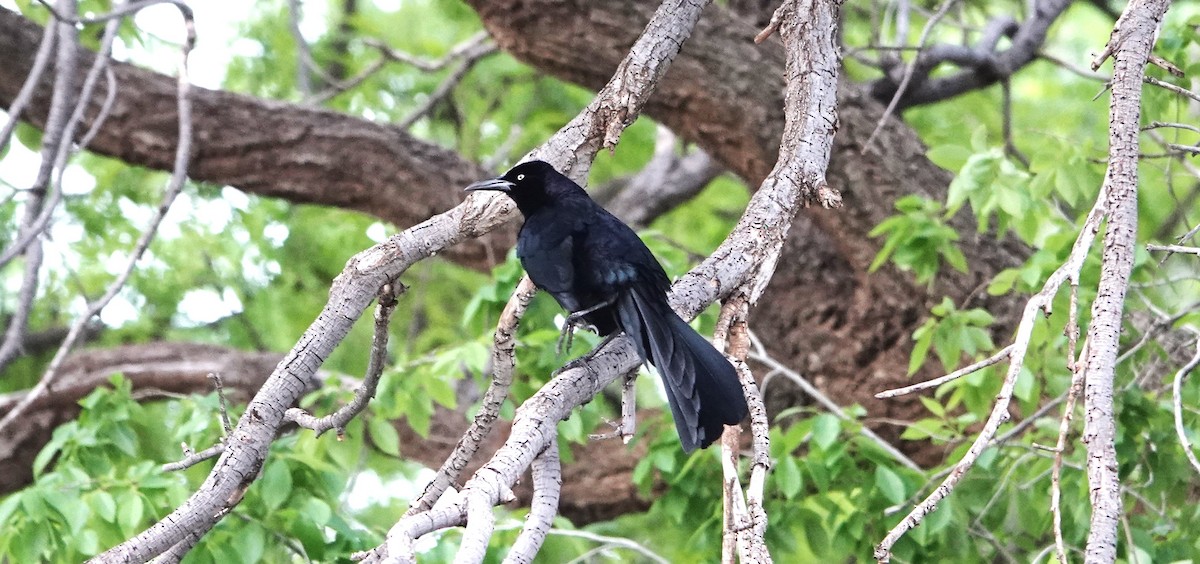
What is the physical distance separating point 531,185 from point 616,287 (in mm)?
530

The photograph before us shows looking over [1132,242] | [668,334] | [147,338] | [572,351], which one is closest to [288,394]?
[668,334]

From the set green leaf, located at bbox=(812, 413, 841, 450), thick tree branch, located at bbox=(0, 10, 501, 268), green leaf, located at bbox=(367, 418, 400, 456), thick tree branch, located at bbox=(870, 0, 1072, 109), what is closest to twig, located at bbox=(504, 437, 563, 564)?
green leaf, located at bbox=(812, 413, 841, 450)

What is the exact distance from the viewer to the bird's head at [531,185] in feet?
10.4

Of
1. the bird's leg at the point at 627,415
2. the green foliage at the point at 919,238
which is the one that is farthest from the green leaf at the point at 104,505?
the green foliage at the point at 919,238

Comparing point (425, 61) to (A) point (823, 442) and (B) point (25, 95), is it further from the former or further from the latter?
(A) point (823, 442)

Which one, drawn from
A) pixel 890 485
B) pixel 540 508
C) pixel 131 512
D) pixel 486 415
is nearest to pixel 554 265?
pixel 486 415

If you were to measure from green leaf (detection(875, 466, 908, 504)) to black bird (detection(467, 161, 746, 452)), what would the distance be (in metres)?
1.14

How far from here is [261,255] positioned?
6.75 meters

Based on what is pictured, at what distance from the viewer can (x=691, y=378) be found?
241 cm

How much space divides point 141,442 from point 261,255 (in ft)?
5.60

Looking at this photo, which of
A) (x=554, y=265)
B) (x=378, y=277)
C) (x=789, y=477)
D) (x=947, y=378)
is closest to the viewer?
(x=947, y=378)

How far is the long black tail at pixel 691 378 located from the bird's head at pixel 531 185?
714 mm

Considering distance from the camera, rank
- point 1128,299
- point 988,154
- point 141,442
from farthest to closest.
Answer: point 141,442 < point 1128,299 < point 988,154

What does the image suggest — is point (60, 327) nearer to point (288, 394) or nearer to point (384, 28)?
point (384, 28)
